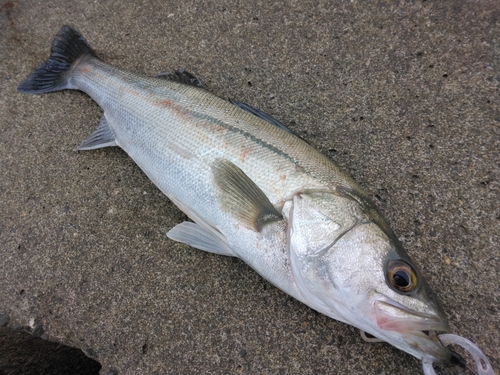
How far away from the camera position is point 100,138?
2.46 metres

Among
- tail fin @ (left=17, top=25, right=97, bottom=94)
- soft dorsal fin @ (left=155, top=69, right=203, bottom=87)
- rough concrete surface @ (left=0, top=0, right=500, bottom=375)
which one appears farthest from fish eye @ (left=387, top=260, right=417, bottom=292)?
tail fin @ (left=17, top=25, right=97, bottom=94)

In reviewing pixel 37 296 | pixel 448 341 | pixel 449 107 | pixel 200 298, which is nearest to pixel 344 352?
pixel 448 341

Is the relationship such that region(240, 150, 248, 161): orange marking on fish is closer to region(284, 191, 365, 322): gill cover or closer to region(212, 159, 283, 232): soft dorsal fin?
region(212, 159, 283, 232): soft dorsal fin

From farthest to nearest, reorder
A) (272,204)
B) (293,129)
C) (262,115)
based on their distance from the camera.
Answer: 1. (293,129)
2. (262,115)
3. (272,204)

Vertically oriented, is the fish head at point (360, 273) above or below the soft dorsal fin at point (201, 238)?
above

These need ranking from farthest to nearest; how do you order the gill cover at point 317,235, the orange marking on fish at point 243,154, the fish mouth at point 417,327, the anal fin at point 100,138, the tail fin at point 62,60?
the tail fin at point 62,60
the anal fin at point 100,138
the orange marking on fish at point 243,154
the gill cover at point 317,235
the fish mouth at point 417,327

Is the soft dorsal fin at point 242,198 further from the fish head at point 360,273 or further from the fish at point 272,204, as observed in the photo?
the fish head at point 360,273

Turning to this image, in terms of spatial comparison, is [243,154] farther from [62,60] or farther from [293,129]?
[62,60]

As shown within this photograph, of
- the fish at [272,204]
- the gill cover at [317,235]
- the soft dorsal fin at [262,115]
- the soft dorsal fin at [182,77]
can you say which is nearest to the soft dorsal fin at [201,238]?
the fish at [272,204]

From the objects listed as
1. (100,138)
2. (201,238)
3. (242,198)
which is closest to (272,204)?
(242,198)

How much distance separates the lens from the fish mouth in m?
1.38

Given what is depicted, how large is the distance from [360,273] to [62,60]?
9.25 ft

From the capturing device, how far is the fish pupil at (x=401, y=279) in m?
1.46

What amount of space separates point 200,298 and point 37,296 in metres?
1.10
